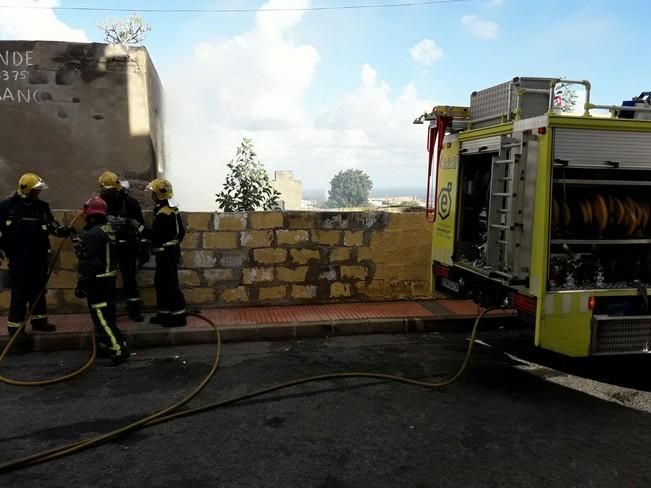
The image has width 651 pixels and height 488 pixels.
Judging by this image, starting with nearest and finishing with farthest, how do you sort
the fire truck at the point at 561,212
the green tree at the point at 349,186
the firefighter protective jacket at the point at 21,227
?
the fire truck at the point at 561,212 < the firefighter protective jacket at the point at 21,227 < the green tree at the point at 349,186

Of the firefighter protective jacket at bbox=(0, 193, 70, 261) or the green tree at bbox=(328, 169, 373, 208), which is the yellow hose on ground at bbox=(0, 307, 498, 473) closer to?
the firefighter protective jacket at bbox=(0, 193, 70, 261)

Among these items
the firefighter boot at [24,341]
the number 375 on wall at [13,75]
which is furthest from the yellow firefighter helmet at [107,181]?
the number 375 on wall at [13,75]

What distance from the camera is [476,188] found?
596 centimetres

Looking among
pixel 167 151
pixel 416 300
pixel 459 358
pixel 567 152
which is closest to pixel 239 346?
pixel 459 358

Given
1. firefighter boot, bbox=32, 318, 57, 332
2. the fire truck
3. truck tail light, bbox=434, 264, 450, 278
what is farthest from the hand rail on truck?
firefighter boot, bbox=32, 318, 57, 332

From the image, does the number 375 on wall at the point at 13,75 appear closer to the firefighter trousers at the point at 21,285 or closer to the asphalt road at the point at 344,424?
the firefighter trousers at the point at 21,285

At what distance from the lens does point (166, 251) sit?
616 centimetres

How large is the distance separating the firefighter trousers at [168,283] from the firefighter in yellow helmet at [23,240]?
3.59 feet

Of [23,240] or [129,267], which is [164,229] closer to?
[129,267]

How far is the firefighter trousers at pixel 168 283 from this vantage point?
20.3 feet

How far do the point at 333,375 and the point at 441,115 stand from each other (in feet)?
9.94

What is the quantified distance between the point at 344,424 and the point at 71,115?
6781 mm

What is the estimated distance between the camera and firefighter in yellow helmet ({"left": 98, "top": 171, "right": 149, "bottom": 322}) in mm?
6094

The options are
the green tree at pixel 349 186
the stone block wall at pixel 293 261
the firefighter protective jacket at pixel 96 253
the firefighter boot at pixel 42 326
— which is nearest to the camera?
the firefighter protective jacket at pixel 96 253
